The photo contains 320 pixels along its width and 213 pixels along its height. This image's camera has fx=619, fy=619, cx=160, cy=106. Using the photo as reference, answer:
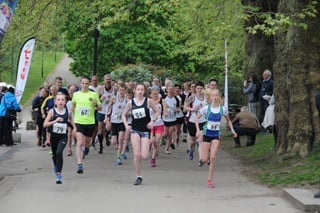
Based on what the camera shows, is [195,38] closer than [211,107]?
No

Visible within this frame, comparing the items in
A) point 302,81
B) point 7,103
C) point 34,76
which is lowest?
point 7,103

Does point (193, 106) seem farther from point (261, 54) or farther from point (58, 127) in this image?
point (261, 54)

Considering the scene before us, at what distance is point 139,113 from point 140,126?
0.27 metres

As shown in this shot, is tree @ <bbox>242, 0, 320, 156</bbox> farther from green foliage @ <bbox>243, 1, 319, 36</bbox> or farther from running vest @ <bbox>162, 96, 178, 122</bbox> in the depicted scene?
running vest @ <bbox>162, 96, 178, 122</bbox>

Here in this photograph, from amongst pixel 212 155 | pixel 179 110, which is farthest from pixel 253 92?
pixel 212 155

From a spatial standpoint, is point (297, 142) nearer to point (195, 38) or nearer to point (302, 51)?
point (302, 51)

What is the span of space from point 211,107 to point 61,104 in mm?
2867

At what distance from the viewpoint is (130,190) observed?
1070 cm

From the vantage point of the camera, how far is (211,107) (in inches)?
458

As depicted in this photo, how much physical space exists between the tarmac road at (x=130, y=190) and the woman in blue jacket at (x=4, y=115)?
4.69m

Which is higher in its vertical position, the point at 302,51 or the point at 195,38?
the point at 195,38

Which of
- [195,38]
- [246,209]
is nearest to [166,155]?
[246,209]

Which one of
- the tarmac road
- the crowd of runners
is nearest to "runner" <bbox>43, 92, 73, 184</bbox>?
the crowd of runners

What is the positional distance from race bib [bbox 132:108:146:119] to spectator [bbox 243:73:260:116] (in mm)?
9838
